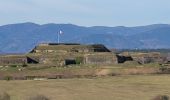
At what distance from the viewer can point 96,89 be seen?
60.3m

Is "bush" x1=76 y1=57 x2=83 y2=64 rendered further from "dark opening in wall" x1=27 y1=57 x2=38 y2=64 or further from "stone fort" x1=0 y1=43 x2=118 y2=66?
"dark opening in wall" x1=27 y1=57 x2=38 y2=64

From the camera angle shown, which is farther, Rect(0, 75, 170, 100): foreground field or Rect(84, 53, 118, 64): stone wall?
Rect(84, 53, 118, 64): stone wall

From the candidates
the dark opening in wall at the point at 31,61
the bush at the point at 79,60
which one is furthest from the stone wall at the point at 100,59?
the dark opening in wall at the point at 31,61

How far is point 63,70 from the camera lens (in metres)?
85.0

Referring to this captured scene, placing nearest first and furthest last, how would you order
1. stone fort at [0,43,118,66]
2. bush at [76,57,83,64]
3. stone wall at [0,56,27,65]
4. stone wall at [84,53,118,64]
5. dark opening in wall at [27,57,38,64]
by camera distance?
stone fort at [0,43,118,66], stone wall at [0,56,27,65], bush at [76,57,83,64], stone wall at [84,53,118,64], dark opening in wall at [27,57,38,64]

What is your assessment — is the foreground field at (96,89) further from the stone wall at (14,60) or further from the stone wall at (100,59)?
the stone wall at (14,60)

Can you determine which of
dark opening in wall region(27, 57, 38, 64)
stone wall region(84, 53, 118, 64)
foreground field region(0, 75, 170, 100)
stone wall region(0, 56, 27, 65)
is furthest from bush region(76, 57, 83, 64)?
foreground field region(0, 75, 170, 100)

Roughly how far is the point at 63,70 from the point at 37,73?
13.0ft

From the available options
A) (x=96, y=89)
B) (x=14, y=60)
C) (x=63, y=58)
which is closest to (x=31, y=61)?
(x=14, y=60)

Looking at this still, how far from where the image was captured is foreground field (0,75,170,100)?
53.1 metres

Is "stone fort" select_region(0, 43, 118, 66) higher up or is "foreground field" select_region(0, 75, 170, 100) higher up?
"stone fort" select_region(0, 43, 118, 66)

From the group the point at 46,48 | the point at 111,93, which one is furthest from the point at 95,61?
the point at 111,93

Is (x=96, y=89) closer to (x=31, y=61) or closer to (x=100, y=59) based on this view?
(x=100, y=59)

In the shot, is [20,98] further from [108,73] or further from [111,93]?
[108,73]
